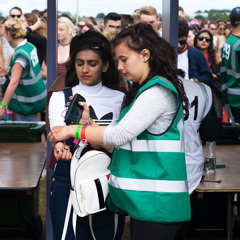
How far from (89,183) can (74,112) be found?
0.32 metres

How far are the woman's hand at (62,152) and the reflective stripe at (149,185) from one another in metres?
0.33

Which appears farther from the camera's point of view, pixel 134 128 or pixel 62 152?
pixel 62 152

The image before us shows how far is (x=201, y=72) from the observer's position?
4.71m

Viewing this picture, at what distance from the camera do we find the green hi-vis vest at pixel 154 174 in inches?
74.3

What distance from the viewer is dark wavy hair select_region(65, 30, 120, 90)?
93.9 inches

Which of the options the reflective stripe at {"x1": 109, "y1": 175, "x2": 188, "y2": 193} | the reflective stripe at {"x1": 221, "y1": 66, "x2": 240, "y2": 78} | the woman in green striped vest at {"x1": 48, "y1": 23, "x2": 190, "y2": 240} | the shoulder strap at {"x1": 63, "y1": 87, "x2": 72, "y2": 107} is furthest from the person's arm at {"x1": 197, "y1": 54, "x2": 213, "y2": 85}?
the reflective stripe at {"x1": 109, "y1": 175, "x2": 188, "y2": 193}

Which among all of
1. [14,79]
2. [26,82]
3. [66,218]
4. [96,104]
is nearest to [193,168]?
[96,104]

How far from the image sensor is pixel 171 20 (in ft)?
9.69

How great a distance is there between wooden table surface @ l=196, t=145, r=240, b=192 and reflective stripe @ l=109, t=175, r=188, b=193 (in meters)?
0.85

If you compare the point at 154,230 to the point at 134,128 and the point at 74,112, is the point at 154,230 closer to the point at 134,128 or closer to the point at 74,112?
the point at 134,128

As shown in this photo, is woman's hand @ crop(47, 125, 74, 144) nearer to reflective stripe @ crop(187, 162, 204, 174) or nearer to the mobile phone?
the mobile phone

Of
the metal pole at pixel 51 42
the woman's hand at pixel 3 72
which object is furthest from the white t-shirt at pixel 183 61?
the woman's hand at pixel 3 72

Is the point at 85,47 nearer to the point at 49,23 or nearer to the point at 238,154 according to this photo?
the point at 49,23

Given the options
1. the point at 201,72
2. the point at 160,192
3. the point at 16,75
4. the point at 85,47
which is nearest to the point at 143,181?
the point at 160,192
